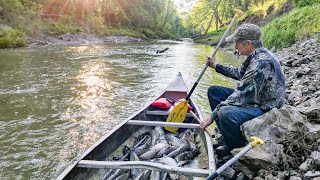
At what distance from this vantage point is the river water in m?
5.06

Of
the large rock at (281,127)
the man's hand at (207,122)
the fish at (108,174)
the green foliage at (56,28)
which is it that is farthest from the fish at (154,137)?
the green foliage at (56,28)

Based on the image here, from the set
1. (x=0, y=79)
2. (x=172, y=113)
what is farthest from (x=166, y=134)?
(x=0, y=79)

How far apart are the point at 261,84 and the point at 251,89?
0.13 m

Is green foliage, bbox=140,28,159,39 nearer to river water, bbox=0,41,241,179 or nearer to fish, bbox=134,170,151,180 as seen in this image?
river water, bbox=0,41,241,179

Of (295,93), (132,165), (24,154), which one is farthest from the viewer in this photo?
(295,93)

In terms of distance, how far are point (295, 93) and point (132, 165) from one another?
4474mm

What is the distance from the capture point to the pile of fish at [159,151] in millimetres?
3590

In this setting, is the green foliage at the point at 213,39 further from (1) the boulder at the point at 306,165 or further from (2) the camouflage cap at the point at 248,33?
(1) the boulder at the point at 306,165

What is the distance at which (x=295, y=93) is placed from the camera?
6422 millimetres

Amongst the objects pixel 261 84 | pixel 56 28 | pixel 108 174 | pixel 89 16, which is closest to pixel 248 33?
pixel 261 84

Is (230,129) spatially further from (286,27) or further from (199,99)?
(286,27)

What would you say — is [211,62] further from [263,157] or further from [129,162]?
[129,162]

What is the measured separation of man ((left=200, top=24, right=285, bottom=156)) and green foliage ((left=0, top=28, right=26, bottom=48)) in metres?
18.1

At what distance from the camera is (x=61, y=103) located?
8.06 metres
